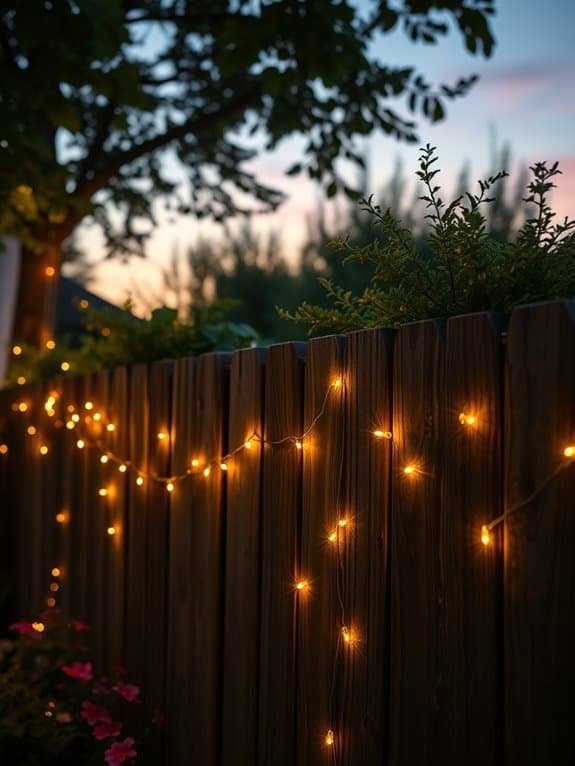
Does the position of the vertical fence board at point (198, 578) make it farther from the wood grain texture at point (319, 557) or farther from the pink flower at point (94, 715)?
the wood grain texture at point (319, 557)

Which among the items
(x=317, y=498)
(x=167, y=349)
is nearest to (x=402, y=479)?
(x=317, y=498)

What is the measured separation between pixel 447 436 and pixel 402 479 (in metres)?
0.17

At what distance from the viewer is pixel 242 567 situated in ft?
7.64

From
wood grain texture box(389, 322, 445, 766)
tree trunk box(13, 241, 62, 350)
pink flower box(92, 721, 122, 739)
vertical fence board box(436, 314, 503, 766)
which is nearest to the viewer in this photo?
vertical fence board box(436, 314, 503, 766)

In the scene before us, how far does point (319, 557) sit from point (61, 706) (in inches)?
68.4

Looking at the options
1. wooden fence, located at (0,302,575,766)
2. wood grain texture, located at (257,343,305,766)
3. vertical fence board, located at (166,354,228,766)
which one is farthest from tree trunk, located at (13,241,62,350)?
wood grain texture, located at (257,343,305,766)

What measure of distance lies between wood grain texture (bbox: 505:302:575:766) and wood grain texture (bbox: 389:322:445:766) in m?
0.19

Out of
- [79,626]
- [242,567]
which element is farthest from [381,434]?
[79,626]

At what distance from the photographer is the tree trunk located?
24.2 feet

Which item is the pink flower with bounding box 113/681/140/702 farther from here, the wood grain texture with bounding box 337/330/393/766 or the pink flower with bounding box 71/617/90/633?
the wood grain texture with bounding box 337/330/393/766

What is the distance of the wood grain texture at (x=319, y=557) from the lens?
190cm

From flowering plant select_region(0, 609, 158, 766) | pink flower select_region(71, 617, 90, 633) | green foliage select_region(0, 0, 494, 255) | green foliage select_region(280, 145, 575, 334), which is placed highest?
green foliage select_region(0, 0, 494, 255)

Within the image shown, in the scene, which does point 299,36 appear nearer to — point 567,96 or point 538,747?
point 567,96

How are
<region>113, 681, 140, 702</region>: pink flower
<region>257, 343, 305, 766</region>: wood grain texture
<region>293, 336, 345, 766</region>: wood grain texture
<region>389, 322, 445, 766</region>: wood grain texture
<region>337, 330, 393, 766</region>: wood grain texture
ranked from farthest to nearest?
<region>113, 681, 140, 702</region>: pink flower → <region>257, 343, 305, 766</region>: wood grain texture → <region>293, 336, 345, 766</region>: wood grain texture → <region>337, 330, 393, 766</region>: wood grain texture → <region>389, 322, 445, 766</region>: wood grain texture
